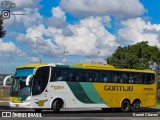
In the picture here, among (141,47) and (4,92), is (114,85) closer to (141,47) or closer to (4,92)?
(4,92)

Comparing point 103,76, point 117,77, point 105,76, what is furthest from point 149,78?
point 103,76

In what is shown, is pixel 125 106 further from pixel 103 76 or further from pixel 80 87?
pixel 80 87

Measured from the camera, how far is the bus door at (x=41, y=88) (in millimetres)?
26078

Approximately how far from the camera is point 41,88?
2652 centimetres

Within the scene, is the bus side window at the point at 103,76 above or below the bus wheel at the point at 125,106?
above

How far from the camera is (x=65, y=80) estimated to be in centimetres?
2775

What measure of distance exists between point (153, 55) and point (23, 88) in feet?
200

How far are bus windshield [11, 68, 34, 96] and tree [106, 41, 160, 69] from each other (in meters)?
54.9

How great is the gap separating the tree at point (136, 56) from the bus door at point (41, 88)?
54.8 meters

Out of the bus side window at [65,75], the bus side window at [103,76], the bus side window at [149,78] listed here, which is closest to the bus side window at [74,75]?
the bus side window at [65,75]

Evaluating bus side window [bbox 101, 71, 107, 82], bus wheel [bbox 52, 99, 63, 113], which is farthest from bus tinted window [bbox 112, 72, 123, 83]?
bus wheel [bbox 52, 99, 63, 113]

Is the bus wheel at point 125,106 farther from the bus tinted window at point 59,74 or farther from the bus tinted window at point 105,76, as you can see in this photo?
the bus tinted window at point 59,74

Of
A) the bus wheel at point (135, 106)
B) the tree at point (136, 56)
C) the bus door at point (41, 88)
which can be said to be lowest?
the bus wheel at point (135, 106)

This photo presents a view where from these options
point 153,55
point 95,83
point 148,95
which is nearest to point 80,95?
point 95,83
